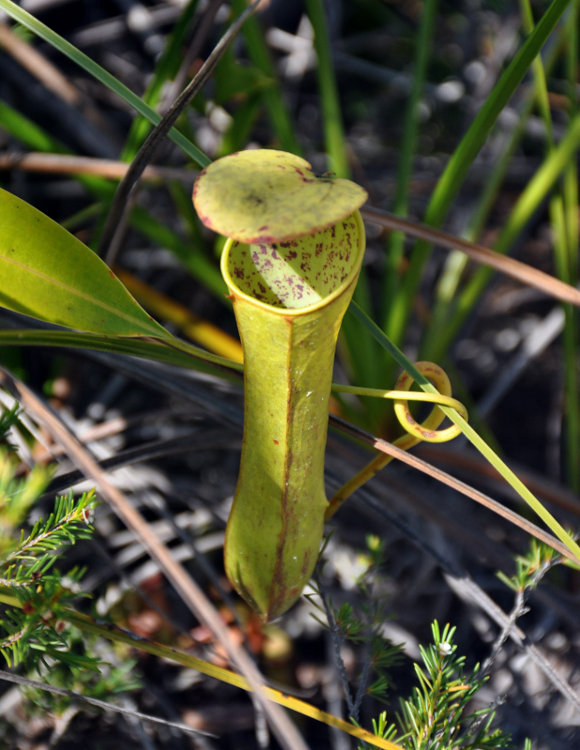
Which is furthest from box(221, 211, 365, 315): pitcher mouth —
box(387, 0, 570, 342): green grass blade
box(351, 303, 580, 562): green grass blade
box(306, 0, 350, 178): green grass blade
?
box(306, 0, 350, 178): green grass blade

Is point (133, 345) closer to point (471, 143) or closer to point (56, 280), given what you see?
point (56, 280)

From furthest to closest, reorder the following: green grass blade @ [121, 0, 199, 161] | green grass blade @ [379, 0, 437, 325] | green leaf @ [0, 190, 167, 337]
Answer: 1. green grass blade @ [379, 0, 437, 325]
2. green grass blade @ [121, 0, 199, 161]
3. green leaf @ [0, 190, 167, 337]

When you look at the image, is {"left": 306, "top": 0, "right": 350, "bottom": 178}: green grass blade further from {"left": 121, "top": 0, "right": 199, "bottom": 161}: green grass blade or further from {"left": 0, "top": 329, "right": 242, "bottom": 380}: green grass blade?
{"left": 0, "top": 329, "right": 242, "bottom": 380}: green grass blade

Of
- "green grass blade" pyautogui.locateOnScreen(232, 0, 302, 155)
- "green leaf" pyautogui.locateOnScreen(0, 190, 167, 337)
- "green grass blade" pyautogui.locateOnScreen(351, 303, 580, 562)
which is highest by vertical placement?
"green grass blade" pyautogui.locateOnScreen(232, 0, 302, 155)

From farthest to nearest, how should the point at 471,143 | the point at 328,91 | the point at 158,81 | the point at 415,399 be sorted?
the point at 328,91 < the point at 158,81 < the point at 471,143 < the point at 415,399

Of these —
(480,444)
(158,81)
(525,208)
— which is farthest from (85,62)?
(525,208)

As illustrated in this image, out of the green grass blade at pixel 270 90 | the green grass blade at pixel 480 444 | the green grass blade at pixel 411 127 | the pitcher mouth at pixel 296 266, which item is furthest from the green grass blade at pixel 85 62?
the green grass blade at pixel 411 127
